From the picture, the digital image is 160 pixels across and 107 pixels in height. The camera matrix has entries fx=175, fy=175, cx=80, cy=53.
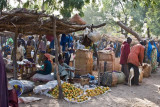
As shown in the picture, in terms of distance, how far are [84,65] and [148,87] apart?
9.82 ft

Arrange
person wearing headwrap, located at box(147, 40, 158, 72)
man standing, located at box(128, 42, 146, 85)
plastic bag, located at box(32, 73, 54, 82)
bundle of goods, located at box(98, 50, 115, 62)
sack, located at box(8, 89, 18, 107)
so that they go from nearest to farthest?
sack, located at box(8, 89, 18, 107), plastic bag, located at box(32, 73, 54, 82), man standing, located at box(128, 42, 146, 85), bundle of goods, located at box(98, 50, 115, 62), person wearing headwrap, located at box(147, 40, 158, 72)

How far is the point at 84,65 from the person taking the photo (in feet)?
27.7

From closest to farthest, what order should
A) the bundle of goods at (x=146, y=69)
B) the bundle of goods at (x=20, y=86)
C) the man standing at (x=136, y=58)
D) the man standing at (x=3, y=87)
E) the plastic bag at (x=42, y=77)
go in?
the man standing at (x=3, y=87)
the bundle of goods at (x=20, y=86)
the plastic bag at (x=42, y=77)
the man standing at (x=136, y=58)
the bundle of goods at (x=146, y=69)

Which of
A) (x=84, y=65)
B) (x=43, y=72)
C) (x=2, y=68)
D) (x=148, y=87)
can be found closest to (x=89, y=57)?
(x=84, y=65)

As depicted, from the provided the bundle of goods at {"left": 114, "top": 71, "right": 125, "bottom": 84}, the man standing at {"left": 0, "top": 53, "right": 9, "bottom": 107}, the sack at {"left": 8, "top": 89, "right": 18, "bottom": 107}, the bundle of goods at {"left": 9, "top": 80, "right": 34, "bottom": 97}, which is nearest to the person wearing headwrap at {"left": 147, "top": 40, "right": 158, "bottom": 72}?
the bundle of goods at {"left": 114, "top": 71, "right": 125, "bottom": 84}

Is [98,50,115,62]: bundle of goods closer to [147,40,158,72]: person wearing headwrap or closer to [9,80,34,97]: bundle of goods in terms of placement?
[147,40,158,72]: person wearing headwrap

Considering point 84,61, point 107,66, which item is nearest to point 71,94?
point 84,61

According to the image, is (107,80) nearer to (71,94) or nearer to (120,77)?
(120,77)

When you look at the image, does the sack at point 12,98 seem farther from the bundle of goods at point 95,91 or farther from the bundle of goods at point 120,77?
the bundle of goods at point 120,77

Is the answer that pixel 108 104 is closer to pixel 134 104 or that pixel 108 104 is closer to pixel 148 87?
pixel 134 104

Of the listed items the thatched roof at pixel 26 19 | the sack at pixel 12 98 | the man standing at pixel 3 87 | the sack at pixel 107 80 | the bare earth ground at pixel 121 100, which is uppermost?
the thatched roof at pixel 26 19

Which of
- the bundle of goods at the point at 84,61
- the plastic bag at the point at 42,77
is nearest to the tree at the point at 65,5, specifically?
the bundle of goods at the point at 84,61

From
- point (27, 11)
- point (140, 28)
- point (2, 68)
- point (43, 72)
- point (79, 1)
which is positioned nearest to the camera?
point (2, 68)

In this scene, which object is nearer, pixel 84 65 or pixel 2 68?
pixel 2 68
